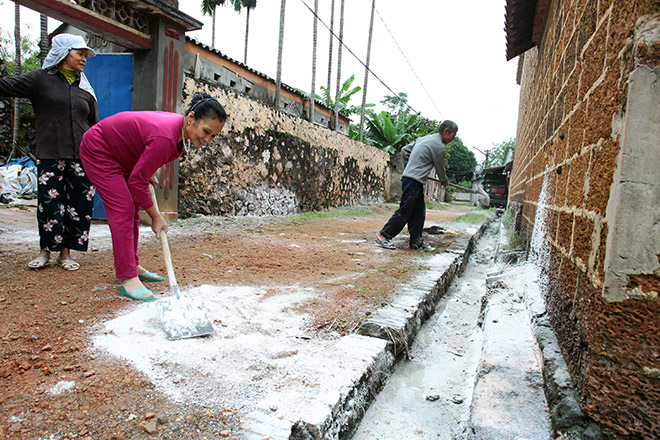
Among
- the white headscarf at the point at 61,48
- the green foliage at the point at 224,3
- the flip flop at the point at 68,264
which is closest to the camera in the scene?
the white headscarf at the point at 61,48

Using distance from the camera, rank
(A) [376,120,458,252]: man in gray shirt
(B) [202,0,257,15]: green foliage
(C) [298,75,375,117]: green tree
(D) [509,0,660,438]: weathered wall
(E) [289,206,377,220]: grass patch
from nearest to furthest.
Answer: (D) [509,0,660,438]: weathered wall
(A) [376,120,458,252]: man in gray shirt
(E) [289,206,377,220]: grass patch
(C) [298,75,375,117]: green tree
(B) [202,0,257,15]: green foliage

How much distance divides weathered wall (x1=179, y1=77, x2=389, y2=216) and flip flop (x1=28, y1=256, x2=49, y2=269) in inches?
107

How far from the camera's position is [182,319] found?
174cm

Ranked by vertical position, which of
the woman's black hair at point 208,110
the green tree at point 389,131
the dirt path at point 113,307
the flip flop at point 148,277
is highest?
the green tree at point 389,131

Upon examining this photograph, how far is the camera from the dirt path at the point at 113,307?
3.66ft

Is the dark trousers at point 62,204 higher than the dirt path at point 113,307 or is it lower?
higher

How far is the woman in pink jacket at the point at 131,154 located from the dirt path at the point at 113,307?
264 millimetres

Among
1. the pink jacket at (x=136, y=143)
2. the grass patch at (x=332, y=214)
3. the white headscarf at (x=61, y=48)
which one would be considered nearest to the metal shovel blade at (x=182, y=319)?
the pink jacket at (x=136, y=143)

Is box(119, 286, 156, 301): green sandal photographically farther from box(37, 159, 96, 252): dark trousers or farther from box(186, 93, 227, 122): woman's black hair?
box(186, 93, 227, 122): woman's black hair

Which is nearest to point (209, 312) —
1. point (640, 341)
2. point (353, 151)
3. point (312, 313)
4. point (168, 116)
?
point (312, 313)

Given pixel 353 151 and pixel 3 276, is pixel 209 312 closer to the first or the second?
pixel 3 276


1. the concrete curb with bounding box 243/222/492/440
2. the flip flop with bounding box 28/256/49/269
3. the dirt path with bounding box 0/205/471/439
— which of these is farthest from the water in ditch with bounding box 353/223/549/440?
the flip flop with bounding box 28/256/49/269

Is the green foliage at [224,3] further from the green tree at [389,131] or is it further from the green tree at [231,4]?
the green tree at [389,131]

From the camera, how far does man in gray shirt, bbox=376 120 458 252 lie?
4.48 m
